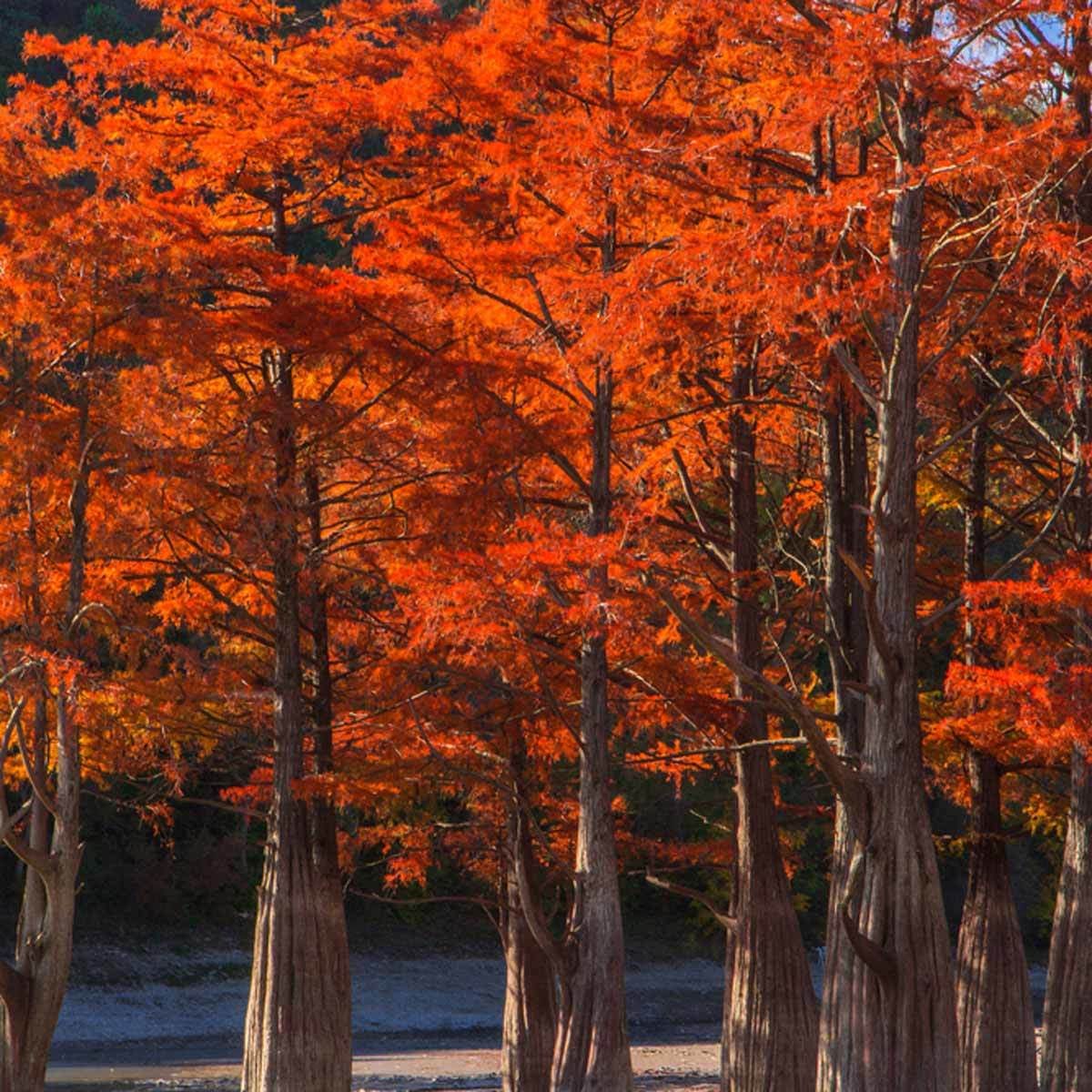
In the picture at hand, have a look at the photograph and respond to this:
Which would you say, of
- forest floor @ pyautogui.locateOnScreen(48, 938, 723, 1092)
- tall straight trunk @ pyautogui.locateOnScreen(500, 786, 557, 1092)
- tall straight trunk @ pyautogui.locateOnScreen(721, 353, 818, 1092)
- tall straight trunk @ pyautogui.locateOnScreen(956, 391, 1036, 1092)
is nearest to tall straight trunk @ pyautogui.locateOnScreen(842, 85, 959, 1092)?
tall straight trunk @ pyautogui.locateOnScreen(721, 353, 818, 1092)

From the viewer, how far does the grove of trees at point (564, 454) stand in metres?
14.5

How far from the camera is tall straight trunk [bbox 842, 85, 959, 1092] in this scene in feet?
44.6

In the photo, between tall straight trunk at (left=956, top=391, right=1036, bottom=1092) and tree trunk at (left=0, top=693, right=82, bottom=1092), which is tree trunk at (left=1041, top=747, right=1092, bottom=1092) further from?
→ tree trunk at (left=0, top=693, right=82, bottom=1092)

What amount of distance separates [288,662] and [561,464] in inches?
154

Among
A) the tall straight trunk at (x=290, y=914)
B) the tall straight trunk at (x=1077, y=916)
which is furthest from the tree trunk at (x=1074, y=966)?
the tall straight trunk at (x=290, y=914)

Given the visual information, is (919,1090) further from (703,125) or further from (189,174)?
(189,174)

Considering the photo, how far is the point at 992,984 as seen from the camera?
829 inches

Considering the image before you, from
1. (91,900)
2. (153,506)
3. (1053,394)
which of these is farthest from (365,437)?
(91,900)

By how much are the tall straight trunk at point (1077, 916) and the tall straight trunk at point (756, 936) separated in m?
2.86

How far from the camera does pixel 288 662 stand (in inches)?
742

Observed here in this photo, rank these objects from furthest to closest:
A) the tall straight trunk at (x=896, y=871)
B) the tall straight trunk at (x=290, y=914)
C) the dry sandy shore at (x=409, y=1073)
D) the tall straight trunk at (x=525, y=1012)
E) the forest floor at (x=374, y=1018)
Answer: the forest floor at (x=374, y=1018) < the dry sandy shore at (x=409, y=1073) < the tall straight trunk at (x=525, y=1012) < the tall straight trunk at (x=290, y=914) < the tall straight trunk at (x=896, y=871)

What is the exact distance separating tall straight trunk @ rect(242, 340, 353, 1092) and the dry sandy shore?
1004cm

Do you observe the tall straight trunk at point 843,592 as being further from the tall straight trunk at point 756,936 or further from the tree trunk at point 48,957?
the tree trunk at point 48,957

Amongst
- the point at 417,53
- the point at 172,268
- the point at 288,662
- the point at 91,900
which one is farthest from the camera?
the point at 91,900
